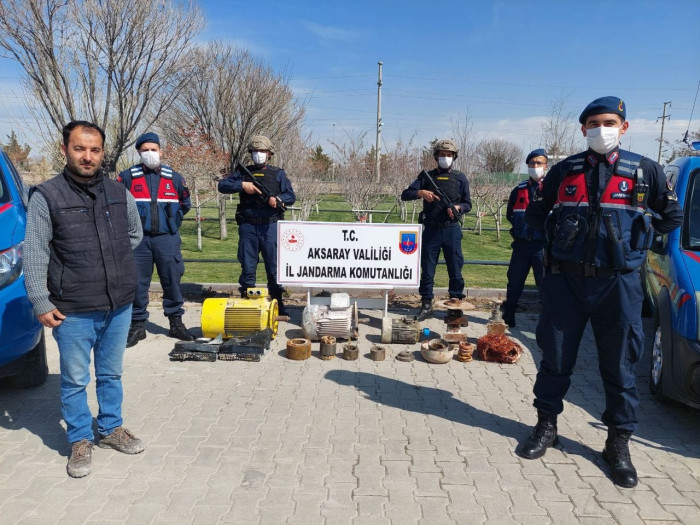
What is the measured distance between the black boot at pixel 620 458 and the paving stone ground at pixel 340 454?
0.19 feet

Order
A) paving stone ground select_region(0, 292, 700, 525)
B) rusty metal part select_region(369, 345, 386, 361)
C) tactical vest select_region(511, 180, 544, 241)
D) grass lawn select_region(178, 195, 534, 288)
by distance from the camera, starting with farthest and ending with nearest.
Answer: grass lawn select_region(178, 195, 534, 288), tactical vest select_region(511, 180, 544, 241), rusty metal part select_region(369, 345, 386, 361), paving stone ground select_region(0, 292, 700, 525)

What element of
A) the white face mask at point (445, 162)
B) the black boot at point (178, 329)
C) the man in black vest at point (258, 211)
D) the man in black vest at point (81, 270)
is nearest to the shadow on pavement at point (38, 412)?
the man in black vest at point (81, 270)

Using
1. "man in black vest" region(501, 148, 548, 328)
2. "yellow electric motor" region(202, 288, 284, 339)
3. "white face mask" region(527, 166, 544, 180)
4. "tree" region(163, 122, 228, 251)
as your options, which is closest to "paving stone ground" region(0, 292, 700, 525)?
"yellow electric motor" region(202, 288, 284, 339)

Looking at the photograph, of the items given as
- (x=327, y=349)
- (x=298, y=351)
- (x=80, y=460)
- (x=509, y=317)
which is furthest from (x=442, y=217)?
(x=80, y=460)

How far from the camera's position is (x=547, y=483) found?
3377 millimetres


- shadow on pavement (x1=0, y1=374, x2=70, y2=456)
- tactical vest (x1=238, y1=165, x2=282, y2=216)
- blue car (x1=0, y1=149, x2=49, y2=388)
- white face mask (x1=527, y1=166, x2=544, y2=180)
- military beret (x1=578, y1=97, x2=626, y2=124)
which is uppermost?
military beret (x1=578, y1=97, x2=626, y2=124)

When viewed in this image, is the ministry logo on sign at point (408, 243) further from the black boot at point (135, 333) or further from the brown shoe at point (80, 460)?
the brown shoe at point (80, 460)

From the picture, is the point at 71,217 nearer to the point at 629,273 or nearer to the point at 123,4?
the point at 629,273

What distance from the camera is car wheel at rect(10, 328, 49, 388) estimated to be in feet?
15.3

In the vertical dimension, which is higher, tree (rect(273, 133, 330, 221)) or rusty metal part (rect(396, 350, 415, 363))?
tree (rect(273, 133, 330, 221))

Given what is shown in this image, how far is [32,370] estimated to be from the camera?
4.69 metres

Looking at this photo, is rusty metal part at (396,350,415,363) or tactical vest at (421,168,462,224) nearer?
rusty metal part at (396,350,415,363)

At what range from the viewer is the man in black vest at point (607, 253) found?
132 inches

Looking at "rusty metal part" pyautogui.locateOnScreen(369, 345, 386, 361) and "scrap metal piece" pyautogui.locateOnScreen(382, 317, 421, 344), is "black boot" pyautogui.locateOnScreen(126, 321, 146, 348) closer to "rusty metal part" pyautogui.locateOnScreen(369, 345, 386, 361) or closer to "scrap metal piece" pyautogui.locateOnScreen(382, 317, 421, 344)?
"rusty metal part" pyautogui.locateOnScreen(369, 345, 386, 361)
